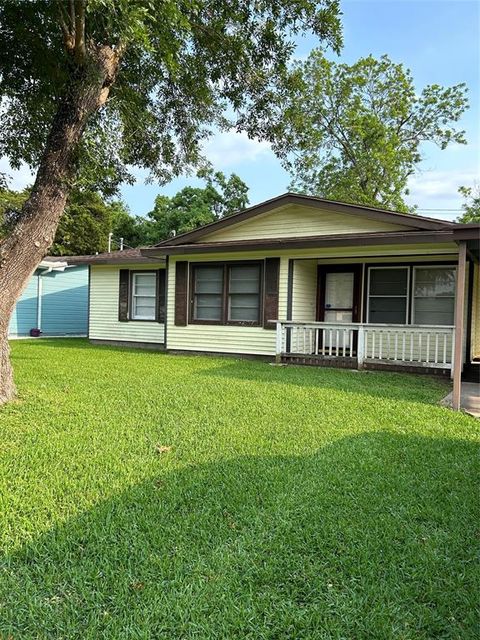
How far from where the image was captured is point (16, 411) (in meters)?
5.29

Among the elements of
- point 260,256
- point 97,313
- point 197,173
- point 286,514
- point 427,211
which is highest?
point 427,211

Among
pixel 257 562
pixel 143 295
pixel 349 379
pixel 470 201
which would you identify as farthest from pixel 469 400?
pixel 470 201

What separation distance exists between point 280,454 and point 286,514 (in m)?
1.15

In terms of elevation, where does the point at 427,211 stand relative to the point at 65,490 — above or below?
above

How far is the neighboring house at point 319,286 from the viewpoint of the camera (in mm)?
9570

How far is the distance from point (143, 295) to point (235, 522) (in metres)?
11.7

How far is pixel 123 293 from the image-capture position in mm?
14266

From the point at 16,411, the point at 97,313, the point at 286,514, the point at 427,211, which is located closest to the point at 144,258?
the point at 97,313

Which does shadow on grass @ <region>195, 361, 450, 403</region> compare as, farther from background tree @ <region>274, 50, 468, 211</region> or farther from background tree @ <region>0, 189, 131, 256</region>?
background tree @ <region>0, 189, 131, 256</region>

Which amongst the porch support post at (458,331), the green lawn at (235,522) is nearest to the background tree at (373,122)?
the porch support post at (458,331)

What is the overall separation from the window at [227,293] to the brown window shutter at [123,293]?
310cm

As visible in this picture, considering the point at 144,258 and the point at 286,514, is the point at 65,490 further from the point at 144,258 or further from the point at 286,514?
the point at 144,258

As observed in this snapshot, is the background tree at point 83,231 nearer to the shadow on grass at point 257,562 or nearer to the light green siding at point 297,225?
the light green siding at point 297,225

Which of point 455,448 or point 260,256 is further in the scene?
point 260,256
